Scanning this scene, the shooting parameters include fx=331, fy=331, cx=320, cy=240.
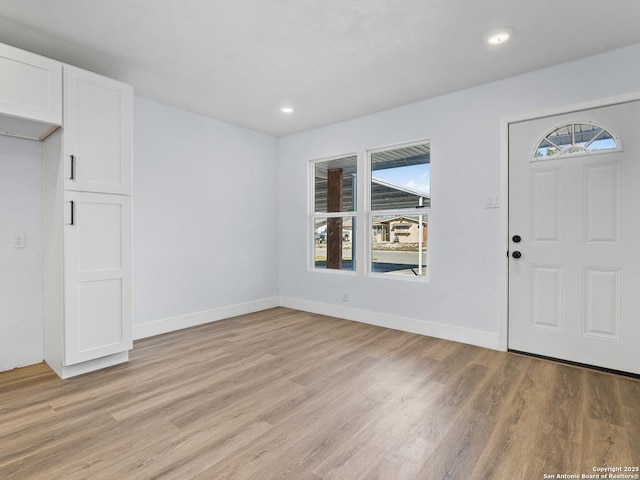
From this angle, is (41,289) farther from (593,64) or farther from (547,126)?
(593,64)

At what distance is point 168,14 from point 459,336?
3.77 metres

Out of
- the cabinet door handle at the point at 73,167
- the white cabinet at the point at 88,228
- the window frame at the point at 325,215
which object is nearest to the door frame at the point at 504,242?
the window frame at the point at 325,215

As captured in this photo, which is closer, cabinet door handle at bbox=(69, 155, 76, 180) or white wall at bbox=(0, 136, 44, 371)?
cabinet door handle at bbox=(69, 155, 76, 180)

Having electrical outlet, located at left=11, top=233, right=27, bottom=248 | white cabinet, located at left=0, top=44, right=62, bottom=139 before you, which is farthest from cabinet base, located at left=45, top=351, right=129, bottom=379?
white cabinet, located at left=0, top=44, right=62, bottom=139

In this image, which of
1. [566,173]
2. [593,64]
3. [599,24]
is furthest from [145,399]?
[593,64]

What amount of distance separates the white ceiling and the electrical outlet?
152 cm

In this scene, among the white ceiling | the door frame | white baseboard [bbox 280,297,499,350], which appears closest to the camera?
the white ceiling

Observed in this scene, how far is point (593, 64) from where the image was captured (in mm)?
2783

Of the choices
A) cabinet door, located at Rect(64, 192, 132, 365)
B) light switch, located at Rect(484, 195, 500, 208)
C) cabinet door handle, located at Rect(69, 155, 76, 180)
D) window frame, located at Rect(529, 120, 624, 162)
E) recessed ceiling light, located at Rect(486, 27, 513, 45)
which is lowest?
cabinet door, located at Rect(64, 192, 132, 365)

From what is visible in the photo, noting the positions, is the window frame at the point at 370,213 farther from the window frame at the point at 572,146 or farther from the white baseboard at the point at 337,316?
the window frame at the point at 572,146

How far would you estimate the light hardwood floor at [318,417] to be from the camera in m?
1.65

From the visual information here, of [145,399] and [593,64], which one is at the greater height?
[593,64]

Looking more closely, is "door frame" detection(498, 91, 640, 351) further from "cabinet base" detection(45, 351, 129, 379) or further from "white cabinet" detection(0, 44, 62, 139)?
"white cabinet" detection(0, 44, 62, 139)

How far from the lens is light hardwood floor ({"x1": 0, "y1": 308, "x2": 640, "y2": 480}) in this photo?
165 centimetres
